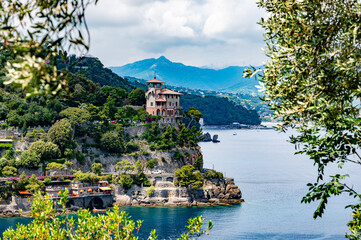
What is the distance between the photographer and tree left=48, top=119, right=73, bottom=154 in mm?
65188

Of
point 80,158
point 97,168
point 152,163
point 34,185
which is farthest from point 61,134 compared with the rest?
point 152,163

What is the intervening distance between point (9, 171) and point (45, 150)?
5.62m

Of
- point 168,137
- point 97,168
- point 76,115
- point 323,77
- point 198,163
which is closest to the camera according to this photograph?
point 323,77

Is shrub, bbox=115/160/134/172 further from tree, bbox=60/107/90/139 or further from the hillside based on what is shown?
the hillside

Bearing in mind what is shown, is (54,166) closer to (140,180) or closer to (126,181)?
(126,181)

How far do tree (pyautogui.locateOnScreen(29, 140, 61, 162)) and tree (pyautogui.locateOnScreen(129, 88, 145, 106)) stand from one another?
22.5m

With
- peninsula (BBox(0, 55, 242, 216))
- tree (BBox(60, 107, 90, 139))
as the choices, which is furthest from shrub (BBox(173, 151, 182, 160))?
tree (BBox(60, 107, 90, 139))

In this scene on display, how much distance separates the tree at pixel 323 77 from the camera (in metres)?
9.78

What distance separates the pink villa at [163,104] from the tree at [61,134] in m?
18.6

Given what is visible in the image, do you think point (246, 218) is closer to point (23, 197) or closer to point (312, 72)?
point (23, 197)

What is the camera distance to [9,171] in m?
59.2

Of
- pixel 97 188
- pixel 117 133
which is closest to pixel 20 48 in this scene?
pixel 97 188

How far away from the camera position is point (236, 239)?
2069 inches

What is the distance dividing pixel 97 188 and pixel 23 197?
1006 centimetres
